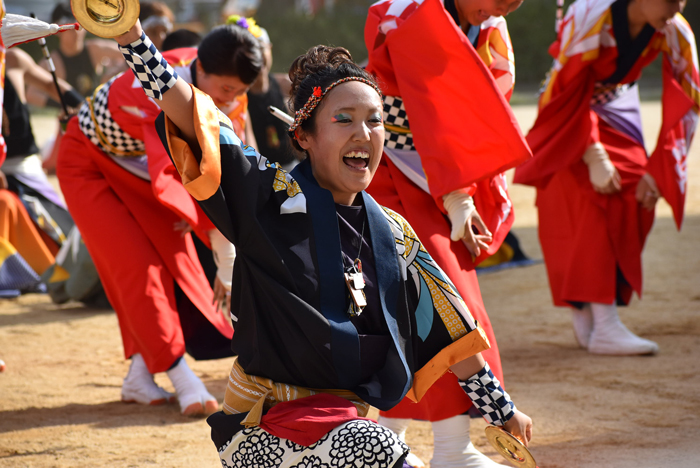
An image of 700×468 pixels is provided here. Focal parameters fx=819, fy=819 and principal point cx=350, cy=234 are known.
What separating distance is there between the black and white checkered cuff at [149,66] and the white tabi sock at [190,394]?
1.85 m

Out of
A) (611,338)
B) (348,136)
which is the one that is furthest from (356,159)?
(611,338)

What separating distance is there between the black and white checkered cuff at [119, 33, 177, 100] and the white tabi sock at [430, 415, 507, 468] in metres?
1.39

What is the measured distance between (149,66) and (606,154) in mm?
3016

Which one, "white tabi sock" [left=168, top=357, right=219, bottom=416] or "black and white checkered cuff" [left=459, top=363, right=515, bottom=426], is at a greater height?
"black and white checkered cuff" [left=459, top=363, right=515, bottom=426]

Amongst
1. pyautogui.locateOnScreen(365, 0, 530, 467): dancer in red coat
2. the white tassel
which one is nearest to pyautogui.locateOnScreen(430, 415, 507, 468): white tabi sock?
pyautogui.locateOnScreen(365, 0, 530, 467): dancer in red coat

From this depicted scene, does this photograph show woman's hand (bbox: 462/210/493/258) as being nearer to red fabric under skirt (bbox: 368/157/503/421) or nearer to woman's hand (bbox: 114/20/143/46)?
red fabric under skirt (bbox: 368/157/503/421)

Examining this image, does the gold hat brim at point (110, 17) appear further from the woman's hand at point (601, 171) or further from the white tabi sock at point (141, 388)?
the woman's hand at point (601, 171)

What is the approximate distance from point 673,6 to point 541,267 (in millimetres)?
2826

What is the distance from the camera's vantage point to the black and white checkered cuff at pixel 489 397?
7.07 ft

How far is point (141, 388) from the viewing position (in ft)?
11.9

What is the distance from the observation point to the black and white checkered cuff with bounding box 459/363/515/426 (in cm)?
216

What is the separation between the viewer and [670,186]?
418cm

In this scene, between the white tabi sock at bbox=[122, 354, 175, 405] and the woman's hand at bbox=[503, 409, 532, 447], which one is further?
the white tabi sock at bbox=[122, 354, 175, 405]

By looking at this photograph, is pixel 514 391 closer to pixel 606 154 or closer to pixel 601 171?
pixel 601 171
